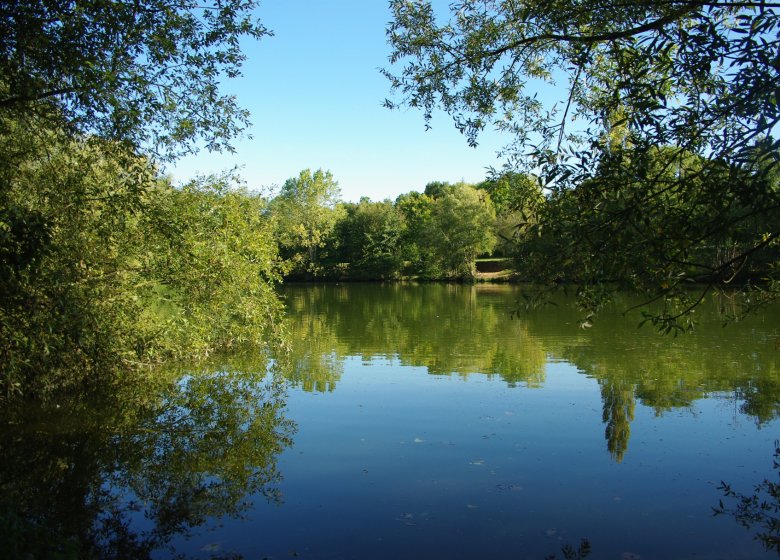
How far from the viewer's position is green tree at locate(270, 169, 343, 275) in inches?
2749

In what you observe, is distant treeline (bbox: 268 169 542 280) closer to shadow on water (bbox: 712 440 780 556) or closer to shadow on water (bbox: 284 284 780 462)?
shadow on water (bbox: 284 284 780 462)

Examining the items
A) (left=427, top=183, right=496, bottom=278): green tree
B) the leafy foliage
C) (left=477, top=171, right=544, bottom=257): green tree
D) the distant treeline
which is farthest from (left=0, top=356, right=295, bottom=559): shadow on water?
(left=427, top=183, right=496, bottom=278): green tree

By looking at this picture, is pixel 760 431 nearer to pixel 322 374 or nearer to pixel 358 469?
pixel 358 469

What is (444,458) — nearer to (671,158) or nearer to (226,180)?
(671,158)

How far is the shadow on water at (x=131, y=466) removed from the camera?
6.19m

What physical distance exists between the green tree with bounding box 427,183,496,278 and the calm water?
4538 cm

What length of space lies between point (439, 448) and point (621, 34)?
6202 mm

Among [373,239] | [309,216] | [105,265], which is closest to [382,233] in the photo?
[373,239]

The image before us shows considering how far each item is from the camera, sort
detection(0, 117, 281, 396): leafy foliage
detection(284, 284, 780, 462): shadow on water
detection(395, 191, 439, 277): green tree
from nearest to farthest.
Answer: detection(0, 117, 281, 396): leafy foliage < detection(284, 284, 780, 462): shadow on water < detection(395, 191, 439, 277): green tree

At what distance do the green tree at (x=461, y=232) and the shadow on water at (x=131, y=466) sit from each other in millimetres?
50923

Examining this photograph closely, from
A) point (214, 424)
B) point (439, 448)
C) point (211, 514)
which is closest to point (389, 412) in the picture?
point (439, 448)

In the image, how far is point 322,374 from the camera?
1545 centimetres

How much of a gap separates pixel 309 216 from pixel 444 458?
64.5 m

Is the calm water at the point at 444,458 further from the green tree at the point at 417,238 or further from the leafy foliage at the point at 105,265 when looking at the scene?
the green tree at the point at 417,238
